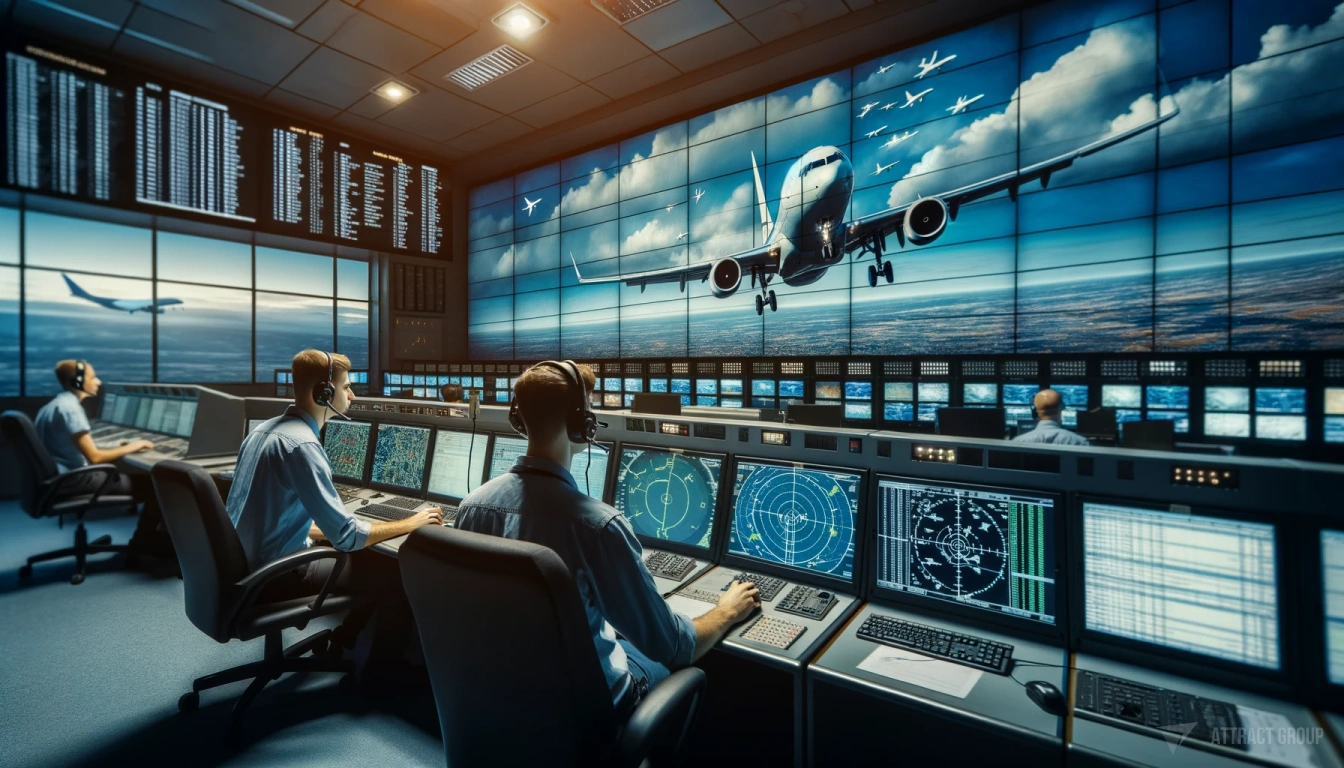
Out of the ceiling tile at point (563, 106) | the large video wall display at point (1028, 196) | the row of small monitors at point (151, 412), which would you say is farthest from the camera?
the ceiling tile at point (563, 106)

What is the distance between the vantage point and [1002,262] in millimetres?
4129

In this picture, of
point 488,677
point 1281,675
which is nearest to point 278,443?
point 488,677

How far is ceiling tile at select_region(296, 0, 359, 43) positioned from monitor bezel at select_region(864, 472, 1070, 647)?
4842 millimetres

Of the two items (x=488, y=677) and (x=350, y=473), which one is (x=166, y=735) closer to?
(x=350, y=473)

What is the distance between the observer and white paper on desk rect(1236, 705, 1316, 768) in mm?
851

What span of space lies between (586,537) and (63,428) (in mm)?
4438

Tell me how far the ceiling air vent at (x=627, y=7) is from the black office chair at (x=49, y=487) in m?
4.37

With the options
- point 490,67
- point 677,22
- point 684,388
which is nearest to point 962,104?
point 677,22

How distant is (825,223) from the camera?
15.3 feet

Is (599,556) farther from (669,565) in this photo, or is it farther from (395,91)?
(395,91)

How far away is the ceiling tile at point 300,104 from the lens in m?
5.29

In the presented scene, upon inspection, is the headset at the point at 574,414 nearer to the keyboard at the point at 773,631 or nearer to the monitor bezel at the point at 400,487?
the keyboard at the point at 773,631

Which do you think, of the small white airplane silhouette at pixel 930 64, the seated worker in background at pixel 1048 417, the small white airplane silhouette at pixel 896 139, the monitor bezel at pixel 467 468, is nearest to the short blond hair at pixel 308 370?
the monitor bezel at pixel 467 468

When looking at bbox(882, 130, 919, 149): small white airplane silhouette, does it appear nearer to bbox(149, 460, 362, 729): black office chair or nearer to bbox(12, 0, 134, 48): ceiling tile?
bbox(149, 460, 362, 729): black office chair
